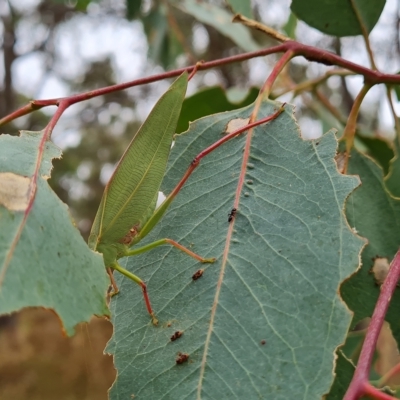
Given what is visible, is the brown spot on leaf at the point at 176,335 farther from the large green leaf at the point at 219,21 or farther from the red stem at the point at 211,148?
the large green leaf at the point at 219,21

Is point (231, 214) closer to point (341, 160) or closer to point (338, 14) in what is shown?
point (341, 160)

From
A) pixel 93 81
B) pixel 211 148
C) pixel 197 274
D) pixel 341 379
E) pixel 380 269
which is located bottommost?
pixel 341 379

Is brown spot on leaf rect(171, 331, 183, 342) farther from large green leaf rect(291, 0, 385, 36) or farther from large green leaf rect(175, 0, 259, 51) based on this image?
large green leaf rect(175, 0, 259, 51)

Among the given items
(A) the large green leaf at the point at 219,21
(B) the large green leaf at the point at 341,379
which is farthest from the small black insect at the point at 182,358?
(A) the large green leaf at the point at 219,21

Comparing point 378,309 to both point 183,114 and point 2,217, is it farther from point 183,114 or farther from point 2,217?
point 183,114

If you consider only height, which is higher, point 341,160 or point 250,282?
point 341,160

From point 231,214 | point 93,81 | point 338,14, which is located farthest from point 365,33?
point 93,81

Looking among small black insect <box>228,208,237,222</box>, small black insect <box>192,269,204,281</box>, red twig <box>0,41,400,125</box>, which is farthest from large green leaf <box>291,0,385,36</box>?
small black insect <box>192,269,204,281</box>

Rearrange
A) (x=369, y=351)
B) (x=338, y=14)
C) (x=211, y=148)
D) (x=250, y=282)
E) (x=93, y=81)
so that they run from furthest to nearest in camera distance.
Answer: (x=93, y=81)
(x=338, y=14)
(x=211, y=148)
(x=250, y=282)
(x=369, y=351)
